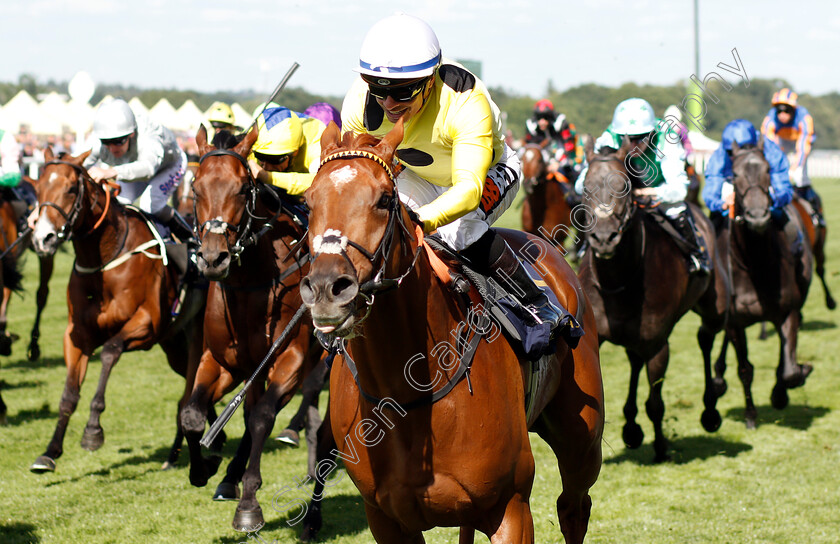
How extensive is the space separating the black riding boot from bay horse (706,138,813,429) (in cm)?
69

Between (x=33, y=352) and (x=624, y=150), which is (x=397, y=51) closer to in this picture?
(x=624, y=150)

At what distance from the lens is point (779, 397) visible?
7.73m

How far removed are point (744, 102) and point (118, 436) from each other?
83.8 meters

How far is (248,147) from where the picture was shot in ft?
17.7

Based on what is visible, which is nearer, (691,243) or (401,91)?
(401,91)

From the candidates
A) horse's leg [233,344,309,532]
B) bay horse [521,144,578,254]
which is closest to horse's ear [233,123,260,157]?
horse's leg [233,344,309,532]

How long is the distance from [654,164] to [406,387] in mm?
4462

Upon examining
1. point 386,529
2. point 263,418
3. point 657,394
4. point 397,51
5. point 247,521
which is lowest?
point 247,521

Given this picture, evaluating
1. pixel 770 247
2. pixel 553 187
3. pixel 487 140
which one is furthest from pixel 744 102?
pixel 487 140

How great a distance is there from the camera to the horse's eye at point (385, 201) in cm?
268

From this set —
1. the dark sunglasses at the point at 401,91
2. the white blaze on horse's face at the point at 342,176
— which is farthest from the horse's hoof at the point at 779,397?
the white blaze on horse's face at the point at 342,176

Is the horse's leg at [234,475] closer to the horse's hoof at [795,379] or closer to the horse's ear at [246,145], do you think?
the horse's ear at [246,145]

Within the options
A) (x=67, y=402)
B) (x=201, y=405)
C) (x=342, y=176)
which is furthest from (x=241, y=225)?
(x=342, y=176)

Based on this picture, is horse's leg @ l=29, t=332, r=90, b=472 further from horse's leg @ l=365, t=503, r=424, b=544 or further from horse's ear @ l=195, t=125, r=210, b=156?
horse's leg @ l=365, t=503, r=424, b=544
